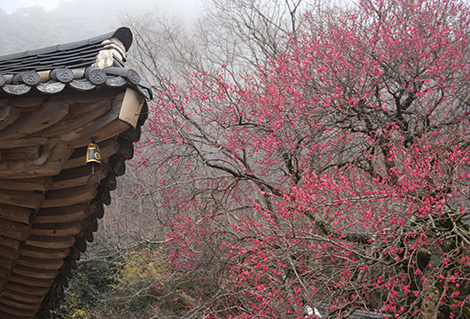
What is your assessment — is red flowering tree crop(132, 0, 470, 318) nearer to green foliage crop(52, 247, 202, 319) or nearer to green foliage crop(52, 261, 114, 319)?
green foliage crop(52, 247, 202, 319)

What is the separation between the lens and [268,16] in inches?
333

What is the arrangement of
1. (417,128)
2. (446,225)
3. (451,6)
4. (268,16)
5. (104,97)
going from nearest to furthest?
(104,97)
(446,225)
(417,128)
(451,6)
(268,16)

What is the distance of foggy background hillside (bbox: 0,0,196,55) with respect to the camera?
82.8 feet

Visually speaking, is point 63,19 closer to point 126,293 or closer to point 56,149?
point 126,293

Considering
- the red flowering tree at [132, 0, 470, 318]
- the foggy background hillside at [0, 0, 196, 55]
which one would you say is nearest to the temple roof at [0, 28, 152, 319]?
the red flowering tree at [132, 0, 470, 318]

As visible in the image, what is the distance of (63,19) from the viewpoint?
31.9m

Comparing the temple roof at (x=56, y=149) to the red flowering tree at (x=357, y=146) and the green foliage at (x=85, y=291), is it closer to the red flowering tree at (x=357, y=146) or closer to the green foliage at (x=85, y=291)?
the red flowering tree at (x=357, y=146)

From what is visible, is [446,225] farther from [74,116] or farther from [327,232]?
[74,116]

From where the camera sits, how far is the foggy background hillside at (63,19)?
82.8ft

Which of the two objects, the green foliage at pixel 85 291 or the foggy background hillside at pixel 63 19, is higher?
the foggy background hillside at pixel 63 19

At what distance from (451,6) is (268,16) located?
4424 mm

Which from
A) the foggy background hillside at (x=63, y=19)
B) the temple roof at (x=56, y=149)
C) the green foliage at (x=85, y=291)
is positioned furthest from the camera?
the foggy background hillside at (x=63, y=19)

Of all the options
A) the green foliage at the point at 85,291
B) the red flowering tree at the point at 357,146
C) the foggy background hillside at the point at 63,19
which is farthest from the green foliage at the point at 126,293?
the foggy background hillside at the point at 63,19

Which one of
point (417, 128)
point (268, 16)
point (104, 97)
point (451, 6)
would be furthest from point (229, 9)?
point (104, 97)
